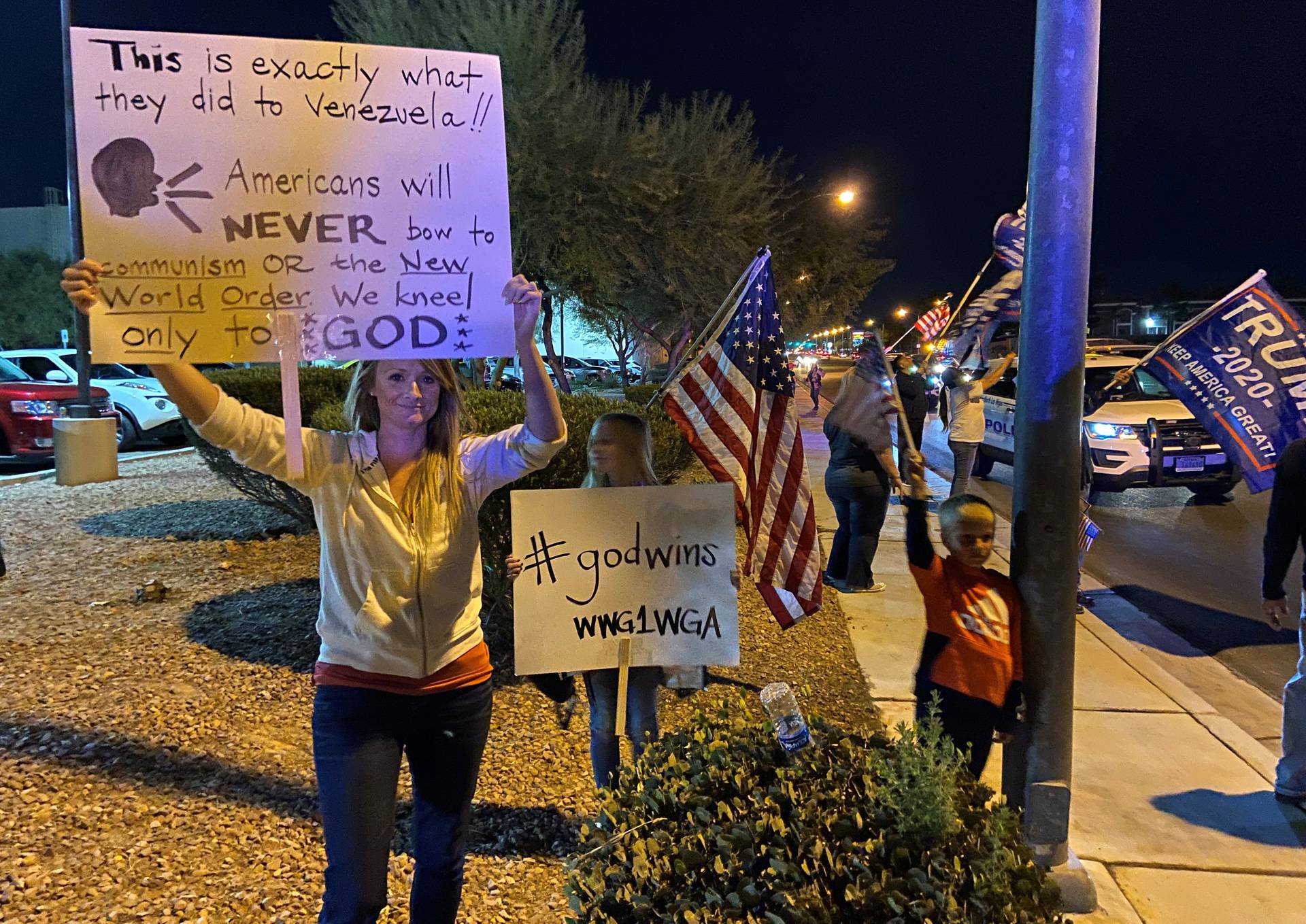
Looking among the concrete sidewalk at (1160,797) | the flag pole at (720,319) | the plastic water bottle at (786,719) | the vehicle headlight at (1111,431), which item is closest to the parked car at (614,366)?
the vehicle headlight at (1111,431)

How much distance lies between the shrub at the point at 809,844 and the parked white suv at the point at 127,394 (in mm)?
16616

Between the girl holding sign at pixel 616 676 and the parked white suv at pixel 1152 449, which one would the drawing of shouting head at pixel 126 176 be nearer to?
the girl holding sign at pixel 616 676

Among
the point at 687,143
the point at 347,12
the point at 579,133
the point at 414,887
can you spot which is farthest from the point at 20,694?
the point at 687,143

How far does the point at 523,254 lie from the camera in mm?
14656

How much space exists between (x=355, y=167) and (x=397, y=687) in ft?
4.85

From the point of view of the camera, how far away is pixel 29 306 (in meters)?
46.8

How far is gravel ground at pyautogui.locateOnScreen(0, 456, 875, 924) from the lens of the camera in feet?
9.68

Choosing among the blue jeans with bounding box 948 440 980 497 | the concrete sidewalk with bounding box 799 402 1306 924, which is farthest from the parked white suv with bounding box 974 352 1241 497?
the concrete sidewalk with bounding box 799 402 1306 924

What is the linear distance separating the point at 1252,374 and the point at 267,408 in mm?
7190

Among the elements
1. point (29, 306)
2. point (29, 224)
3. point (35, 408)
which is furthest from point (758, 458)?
point (29, 224)

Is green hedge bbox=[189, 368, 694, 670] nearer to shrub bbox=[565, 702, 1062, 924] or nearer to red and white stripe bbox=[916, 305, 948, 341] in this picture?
shrub bbox=[565, 702, 1062, 924]

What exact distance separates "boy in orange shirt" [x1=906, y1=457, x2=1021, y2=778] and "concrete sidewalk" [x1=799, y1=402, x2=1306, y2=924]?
82cm

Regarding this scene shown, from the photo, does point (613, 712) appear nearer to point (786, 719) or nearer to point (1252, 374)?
point (786, 719)

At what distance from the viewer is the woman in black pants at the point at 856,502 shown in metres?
7.25
